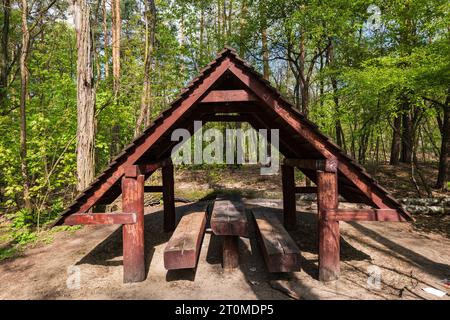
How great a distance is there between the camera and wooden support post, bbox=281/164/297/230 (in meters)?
7.41

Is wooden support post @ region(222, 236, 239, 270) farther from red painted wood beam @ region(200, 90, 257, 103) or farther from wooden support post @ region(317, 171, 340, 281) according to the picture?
red painted wood beam @ region(200, 90, 257, 103)

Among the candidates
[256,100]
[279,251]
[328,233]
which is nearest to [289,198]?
[328,233]

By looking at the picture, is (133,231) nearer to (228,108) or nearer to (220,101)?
(220,101)

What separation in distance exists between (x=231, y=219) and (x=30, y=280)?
164 inches

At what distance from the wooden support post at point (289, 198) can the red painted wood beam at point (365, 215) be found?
9.11 ft

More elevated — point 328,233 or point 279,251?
point 328,233

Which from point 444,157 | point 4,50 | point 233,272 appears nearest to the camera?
point 233,272

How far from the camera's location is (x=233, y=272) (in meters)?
5.04

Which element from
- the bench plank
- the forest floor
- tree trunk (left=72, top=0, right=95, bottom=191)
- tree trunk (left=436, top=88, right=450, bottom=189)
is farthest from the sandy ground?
tree trunk (left=436, top=88, right=450, bottom=189)

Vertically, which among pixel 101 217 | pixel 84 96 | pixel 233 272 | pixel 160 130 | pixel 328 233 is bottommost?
pixel 233 272

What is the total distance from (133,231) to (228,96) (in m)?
3.03

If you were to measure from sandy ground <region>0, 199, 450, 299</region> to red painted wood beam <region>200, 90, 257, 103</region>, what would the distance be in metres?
3.36

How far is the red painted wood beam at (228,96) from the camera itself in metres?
4.57
